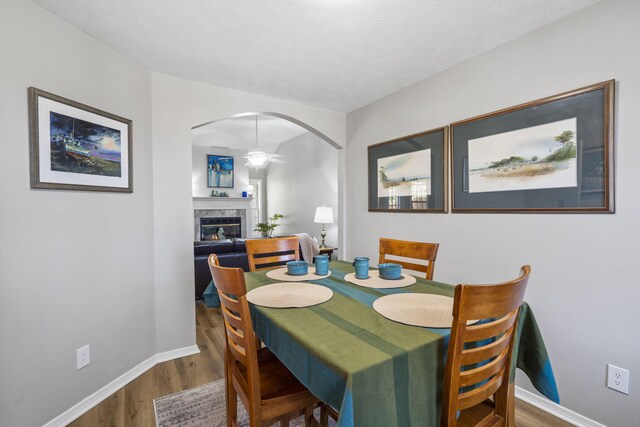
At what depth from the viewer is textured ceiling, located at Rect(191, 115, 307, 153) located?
17.1ft

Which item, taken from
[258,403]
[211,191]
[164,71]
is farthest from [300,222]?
[258,403]

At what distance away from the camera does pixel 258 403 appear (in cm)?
105

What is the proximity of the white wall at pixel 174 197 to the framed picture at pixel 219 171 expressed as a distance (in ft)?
15.5

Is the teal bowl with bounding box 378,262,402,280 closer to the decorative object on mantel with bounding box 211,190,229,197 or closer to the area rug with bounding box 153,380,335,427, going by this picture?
the area rug with bounding box 153,380,335,427

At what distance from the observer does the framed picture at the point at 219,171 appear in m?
7.00

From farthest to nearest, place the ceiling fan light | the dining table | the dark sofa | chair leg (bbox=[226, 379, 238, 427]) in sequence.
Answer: the ceiling fan light < the dark sofa < chair leg (bbox=[226, 379, 238, 427]) < the dining table

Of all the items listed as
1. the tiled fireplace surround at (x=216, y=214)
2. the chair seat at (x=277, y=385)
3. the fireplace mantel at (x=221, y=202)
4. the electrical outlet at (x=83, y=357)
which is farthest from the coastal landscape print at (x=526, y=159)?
the fireplace mantel at (x=221, y=202)

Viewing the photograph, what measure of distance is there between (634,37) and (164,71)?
295 centimetres

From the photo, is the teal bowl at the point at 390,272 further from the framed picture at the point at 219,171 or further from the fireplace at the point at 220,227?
the framed picture at the point at 219,171

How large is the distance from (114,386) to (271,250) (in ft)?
4.58

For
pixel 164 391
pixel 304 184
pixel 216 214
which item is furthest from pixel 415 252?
pixel 216 214

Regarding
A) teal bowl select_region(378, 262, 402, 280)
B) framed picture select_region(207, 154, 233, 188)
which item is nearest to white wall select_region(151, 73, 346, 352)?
teal bowl select_region(378, 262, 402, 280)

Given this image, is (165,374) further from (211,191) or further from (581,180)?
(211,191)

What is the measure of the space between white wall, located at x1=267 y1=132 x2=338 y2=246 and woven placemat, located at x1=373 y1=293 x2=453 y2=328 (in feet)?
12.4
